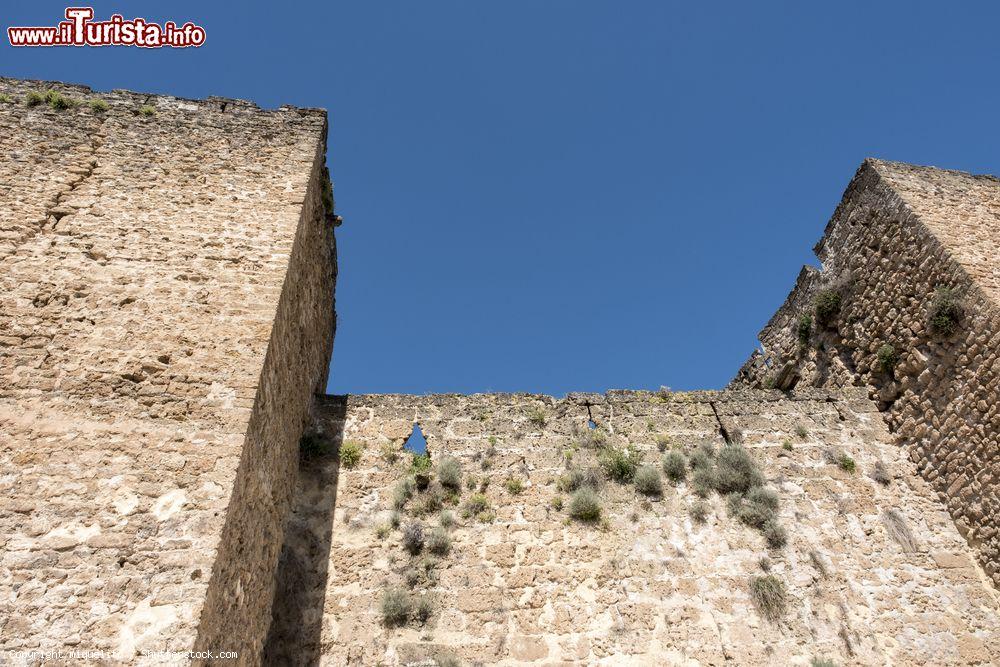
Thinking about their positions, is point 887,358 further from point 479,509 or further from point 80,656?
point 80,656

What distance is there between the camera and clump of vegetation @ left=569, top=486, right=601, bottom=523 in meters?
7.60

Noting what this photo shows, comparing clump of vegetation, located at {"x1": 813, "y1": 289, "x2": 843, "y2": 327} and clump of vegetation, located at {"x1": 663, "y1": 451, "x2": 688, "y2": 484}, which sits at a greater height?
clump of vegetation, located at {"x1": 813, "y1": 289, "x2": 843, "y2": 327}

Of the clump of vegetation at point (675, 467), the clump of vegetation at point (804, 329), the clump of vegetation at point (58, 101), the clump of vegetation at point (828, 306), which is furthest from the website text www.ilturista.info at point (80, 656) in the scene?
the clump of vegetation at point (804, 329)

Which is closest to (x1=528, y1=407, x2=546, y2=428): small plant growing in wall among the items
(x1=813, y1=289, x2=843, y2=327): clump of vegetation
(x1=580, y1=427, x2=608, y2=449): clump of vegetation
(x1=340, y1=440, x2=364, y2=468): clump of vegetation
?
(x1=580, y1=427, x2=608, y2=449): clump of vegetation

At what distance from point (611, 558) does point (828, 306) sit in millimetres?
5866

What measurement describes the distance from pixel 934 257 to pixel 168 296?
9.24 m

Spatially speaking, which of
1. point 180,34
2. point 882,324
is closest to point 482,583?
point 882,324

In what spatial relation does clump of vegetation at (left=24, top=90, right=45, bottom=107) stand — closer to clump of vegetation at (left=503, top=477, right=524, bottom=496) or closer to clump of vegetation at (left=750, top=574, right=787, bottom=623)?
clump of vegetation at (left=503, top=477, right=524, bottom=496)

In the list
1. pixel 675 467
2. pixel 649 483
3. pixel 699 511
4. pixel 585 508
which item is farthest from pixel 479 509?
pixel 699 511

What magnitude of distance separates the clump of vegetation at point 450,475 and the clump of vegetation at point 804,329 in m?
6.67

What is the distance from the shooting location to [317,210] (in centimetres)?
841

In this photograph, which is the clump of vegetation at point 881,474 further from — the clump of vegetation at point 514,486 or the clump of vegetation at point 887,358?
the clump of vegetation at point 514,486

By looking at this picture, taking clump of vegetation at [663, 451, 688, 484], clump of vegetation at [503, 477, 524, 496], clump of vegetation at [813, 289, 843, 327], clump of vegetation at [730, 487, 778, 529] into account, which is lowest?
clump of vegetation at [730, 487, 778, 529]

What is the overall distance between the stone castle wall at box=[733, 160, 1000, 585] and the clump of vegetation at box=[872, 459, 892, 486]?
1.61ft
